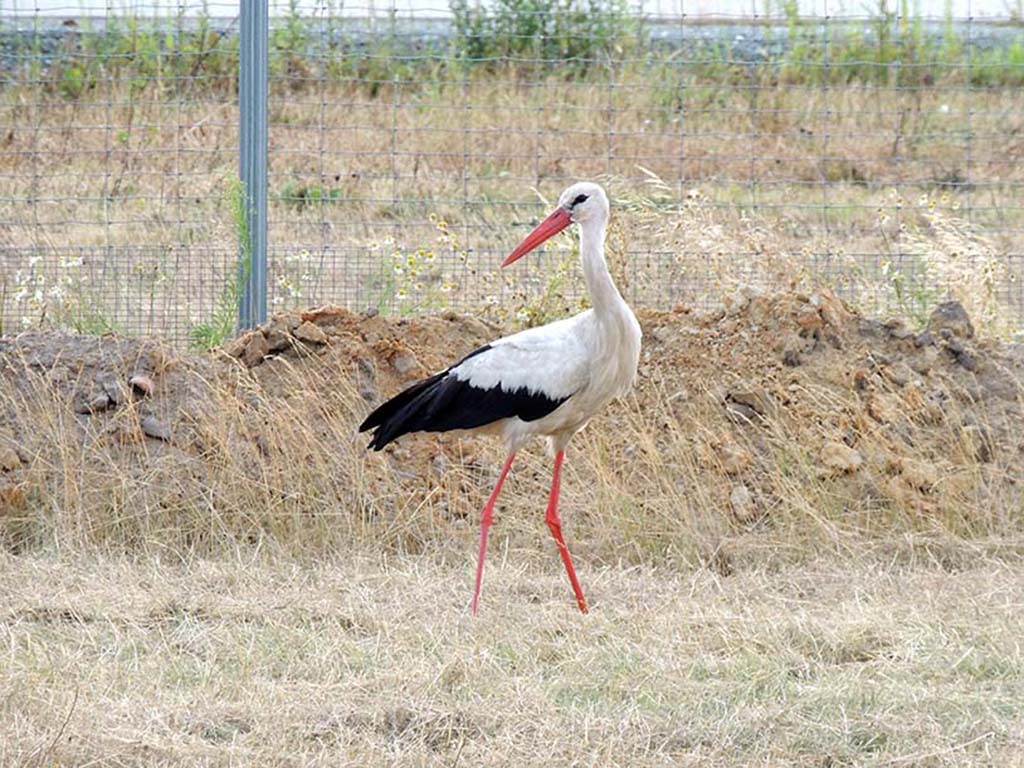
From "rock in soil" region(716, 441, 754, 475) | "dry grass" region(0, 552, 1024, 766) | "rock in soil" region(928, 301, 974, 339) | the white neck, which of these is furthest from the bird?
"rock in soil" region(928, 301, 974, 339)

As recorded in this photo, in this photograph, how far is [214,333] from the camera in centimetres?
824

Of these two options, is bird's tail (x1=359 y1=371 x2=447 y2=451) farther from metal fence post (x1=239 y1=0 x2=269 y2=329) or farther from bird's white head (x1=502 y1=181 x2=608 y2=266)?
metal fence post (x1=239 y1=0 x2=269 y2=329)

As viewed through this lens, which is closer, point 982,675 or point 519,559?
point 982,675

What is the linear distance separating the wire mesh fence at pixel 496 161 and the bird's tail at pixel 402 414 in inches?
65.4

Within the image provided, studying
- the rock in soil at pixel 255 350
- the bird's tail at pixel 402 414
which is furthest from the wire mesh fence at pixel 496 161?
the bird's tail at pixel 402 414

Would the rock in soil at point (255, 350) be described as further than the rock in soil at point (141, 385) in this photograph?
Yes

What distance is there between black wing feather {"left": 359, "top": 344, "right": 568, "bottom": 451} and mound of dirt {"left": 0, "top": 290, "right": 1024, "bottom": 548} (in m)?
0.71

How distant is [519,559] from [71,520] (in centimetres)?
185

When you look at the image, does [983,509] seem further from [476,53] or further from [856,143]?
[476,53]

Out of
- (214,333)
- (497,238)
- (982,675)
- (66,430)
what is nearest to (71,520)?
(66,430)

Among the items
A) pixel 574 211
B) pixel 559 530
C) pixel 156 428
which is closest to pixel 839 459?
pixel 559 530

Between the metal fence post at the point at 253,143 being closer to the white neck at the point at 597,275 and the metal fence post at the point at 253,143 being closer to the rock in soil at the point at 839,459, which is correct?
the white neck at the point at 597,275

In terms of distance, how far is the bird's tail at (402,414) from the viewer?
22.0 feet

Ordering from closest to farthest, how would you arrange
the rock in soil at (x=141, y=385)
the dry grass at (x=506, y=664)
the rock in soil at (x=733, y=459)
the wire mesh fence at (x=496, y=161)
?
the dry grass at (x=506, y=664), the rock in soil at (x=733, y=459), the rock in soil at (x=141, y=385), the wire mesh fence at (x=496, y=161)
